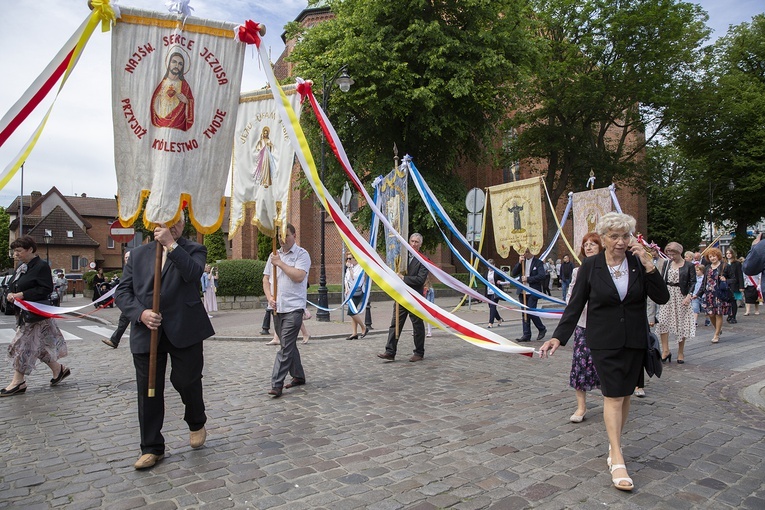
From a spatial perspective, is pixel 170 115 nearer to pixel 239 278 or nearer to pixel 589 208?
pixel 589 208

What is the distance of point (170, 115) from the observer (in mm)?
4668

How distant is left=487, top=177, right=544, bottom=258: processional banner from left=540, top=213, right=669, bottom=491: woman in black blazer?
835 cm

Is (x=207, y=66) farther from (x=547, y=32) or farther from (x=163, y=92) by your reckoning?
(x=547, y=32)

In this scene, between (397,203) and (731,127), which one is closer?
(397,203)

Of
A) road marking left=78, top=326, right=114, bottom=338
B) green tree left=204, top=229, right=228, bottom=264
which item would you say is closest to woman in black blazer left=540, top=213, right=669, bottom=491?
road marking left=78, top=326, right=114, bottom=338

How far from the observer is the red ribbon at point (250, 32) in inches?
196

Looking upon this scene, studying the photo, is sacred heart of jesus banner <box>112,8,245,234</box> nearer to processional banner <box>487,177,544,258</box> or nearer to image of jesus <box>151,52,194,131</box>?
image of jesus <box>151,52,194,131</box>

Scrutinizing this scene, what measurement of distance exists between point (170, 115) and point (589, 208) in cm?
1068

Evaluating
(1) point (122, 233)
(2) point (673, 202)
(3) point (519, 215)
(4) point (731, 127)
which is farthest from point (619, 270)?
(2) point (673, 202)

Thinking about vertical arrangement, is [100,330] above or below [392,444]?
below

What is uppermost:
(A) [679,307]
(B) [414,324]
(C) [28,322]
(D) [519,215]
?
(D) [519,215]

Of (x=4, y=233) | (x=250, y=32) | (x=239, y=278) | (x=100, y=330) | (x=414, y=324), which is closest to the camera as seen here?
(x=250, y=32)

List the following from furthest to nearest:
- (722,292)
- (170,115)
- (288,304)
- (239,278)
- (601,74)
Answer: (601,74), (239,278), (722,292), (288,304), (170,115)

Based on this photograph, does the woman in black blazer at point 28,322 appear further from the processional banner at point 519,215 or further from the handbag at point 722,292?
the handbag at point 722,292
